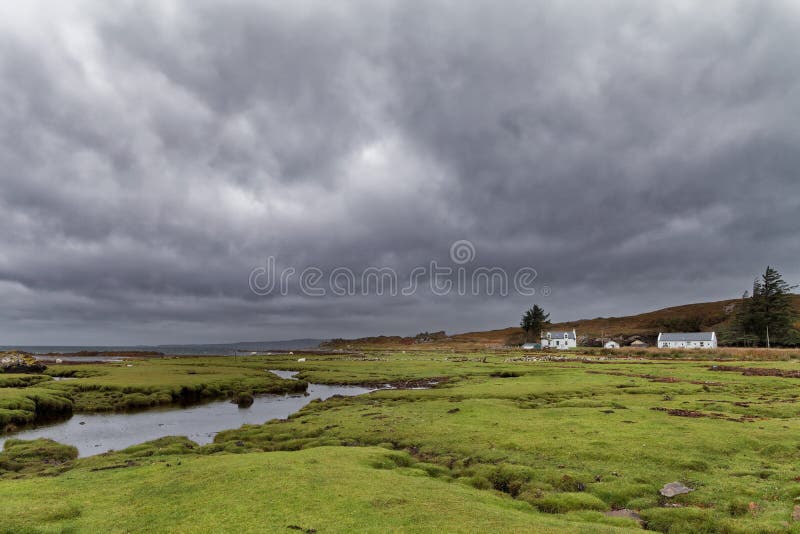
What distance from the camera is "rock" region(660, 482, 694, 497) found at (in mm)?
15668

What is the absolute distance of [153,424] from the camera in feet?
131

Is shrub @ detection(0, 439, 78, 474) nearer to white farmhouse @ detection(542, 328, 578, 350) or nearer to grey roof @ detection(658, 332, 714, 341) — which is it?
grey roof @ detection(658, 332, 714, 341)

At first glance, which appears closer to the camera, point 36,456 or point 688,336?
point 36,456

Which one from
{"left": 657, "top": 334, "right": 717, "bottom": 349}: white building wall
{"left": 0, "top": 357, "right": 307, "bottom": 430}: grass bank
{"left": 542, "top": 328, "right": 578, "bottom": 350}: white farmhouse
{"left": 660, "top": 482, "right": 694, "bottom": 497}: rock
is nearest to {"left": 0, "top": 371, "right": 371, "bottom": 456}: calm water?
{"left": 0, "top": 357, "right": 307, "bottom": 430}: grass bank

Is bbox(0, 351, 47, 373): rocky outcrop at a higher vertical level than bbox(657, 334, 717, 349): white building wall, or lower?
higher

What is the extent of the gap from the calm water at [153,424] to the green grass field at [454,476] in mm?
5309

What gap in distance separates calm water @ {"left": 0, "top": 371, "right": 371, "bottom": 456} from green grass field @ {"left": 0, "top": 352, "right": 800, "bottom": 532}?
5309 millimetres

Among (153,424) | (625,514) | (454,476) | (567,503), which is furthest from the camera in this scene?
(153,424)

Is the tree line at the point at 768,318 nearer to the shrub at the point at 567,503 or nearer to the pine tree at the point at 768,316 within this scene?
the pine tree at the point at 768,316

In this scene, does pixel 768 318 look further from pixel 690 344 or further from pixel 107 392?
pixel 107 392

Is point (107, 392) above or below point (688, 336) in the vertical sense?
below

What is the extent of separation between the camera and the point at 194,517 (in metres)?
12.8

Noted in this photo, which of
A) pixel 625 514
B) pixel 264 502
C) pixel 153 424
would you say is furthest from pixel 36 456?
pixel 625 514

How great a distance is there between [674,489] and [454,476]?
8780 millimetres
